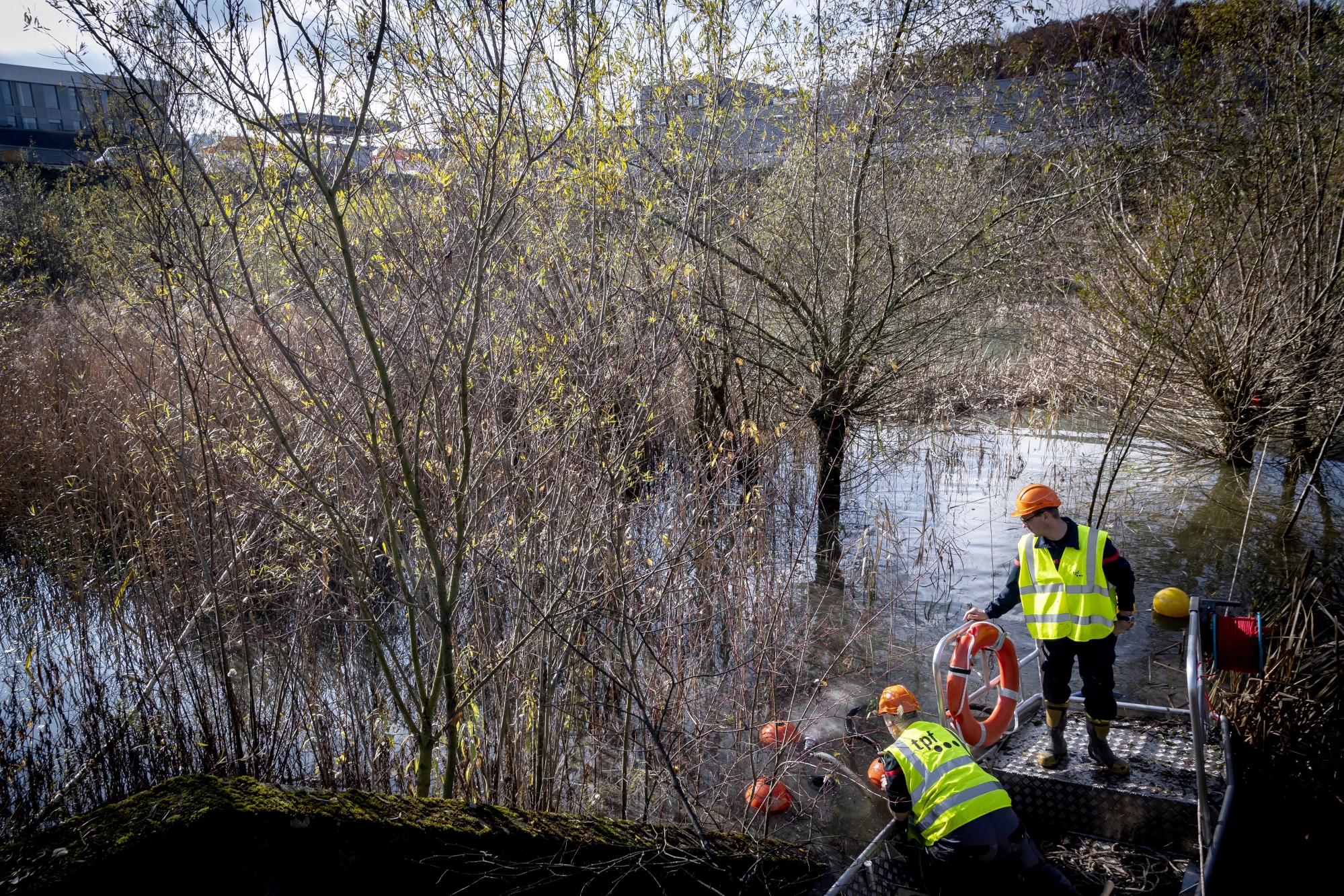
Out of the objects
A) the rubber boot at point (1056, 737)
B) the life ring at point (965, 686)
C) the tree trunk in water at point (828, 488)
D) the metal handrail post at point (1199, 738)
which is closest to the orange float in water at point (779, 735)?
the life ring at point (965, 686)

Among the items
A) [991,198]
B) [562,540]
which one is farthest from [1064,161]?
[562,540]

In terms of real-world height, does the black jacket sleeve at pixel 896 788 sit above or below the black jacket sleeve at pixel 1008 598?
below

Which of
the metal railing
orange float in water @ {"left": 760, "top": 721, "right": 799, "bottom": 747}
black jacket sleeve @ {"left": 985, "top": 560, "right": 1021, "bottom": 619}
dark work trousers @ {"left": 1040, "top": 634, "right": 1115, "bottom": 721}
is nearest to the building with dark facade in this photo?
orange float in water @ {"left": 760, "top": 721, "right": 799, "bottom": 747}

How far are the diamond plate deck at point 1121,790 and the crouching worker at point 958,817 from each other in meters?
0.79

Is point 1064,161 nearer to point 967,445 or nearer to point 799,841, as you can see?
point 967,445

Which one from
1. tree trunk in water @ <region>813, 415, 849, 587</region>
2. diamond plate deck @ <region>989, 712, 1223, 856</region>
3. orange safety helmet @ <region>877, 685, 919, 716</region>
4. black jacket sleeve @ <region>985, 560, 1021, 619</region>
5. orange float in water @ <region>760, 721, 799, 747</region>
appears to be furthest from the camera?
tree trunk in water @ <region>813, 415, 849, 587</region>

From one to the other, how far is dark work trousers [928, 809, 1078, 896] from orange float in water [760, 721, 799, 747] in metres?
1.08

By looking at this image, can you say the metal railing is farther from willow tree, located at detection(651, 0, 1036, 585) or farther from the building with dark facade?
the building with dark facade

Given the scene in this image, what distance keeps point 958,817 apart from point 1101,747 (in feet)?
4.54

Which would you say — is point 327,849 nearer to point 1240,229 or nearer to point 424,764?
point 424,764

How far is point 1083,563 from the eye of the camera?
4.64 metres

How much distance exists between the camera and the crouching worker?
3.62 m

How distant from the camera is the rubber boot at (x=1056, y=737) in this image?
4.61 meters

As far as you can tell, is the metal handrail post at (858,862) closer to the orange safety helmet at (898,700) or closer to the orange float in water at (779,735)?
the orange float in water at (779,735)
